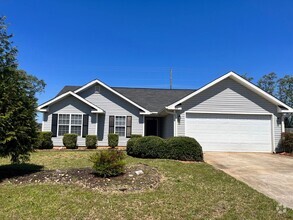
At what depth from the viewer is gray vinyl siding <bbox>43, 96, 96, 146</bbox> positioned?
703 inches

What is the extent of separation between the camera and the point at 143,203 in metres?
5.45

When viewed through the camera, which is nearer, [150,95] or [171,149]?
[171,149]

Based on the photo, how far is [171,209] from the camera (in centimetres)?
518

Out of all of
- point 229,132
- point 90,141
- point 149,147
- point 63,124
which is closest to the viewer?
point 149,147

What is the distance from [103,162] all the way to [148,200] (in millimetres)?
2189

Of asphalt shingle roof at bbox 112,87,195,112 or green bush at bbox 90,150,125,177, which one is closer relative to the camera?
green bush at bbox 90,150,125,177

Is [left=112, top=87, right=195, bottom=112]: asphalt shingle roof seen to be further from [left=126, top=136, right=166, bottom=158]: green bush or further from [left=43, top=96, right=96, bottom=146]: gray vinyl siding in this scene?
[left=126, top=136, right=166, bottom=158]: green bush

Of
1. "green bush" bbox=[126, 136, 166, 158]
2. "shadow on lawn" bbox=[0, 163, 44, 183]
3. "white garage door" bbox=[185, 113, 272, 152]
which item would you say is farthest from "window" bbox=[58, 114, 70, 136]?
"shadow on lawn" bbox=[0, 163, 44, 183]

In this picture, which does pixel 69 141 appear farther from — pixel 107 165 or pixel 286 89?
pixel 286 89

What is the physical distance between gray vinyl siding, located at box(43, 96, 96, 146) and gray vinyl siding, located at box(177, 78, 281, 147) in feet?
22.2

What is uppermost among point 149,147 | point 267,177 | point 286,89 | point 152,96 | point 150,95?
point 286,89

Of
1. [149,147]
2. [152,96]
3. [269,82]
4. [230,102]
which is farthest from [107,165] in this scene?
[269,82]

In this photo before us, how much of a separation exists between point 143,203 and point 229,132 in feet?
37.7

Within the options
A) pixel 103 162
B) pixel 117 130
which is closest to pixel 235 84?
pixel 117 130
